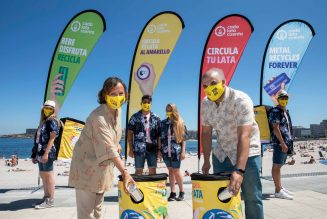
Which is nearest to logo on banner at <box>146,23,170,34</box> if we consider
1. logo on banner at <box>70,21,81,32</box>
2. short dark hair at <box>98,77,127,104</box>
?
logo on banner at <box>70,21,81,32</box>

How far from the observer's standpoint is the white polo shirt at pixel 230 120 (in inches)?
104

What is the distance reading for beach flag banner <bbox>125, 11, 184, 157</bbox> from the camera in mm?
7473

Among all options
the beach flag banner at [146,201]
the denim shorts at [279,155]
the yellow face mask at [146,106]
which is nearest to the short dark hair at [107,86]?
the beach flag banner at [146,201]

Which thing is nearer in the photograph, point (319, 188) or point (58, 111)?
point (319, 188)

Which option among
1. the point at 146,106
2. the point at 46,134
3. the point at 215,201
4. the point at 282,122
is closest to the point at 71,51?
the point at 46,134

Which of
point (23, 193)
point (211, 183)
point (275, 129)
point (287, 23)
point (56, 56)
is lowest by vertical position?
point (23, 193)

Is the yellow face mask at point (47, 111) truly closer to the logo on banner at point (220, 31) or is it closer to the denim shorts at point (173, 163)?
the denim shorts at point (173, 163)

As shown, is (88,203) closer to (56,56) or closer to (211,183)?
(211,183)

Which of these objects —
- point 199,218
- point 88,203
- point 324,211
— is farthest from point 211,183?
point 324,211

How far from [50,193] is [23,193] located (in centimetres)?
151

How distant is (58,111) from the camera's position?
7.08 metres

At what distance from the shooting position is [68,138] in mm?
6312

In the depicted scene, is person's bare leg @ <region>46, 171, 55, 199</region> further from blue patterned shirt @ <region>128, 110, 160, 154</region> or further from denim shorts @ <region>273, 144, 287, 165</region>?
denim shorts @ <region>273, 144, 287, 165</region>

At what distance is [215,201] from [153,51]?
5.70 m
